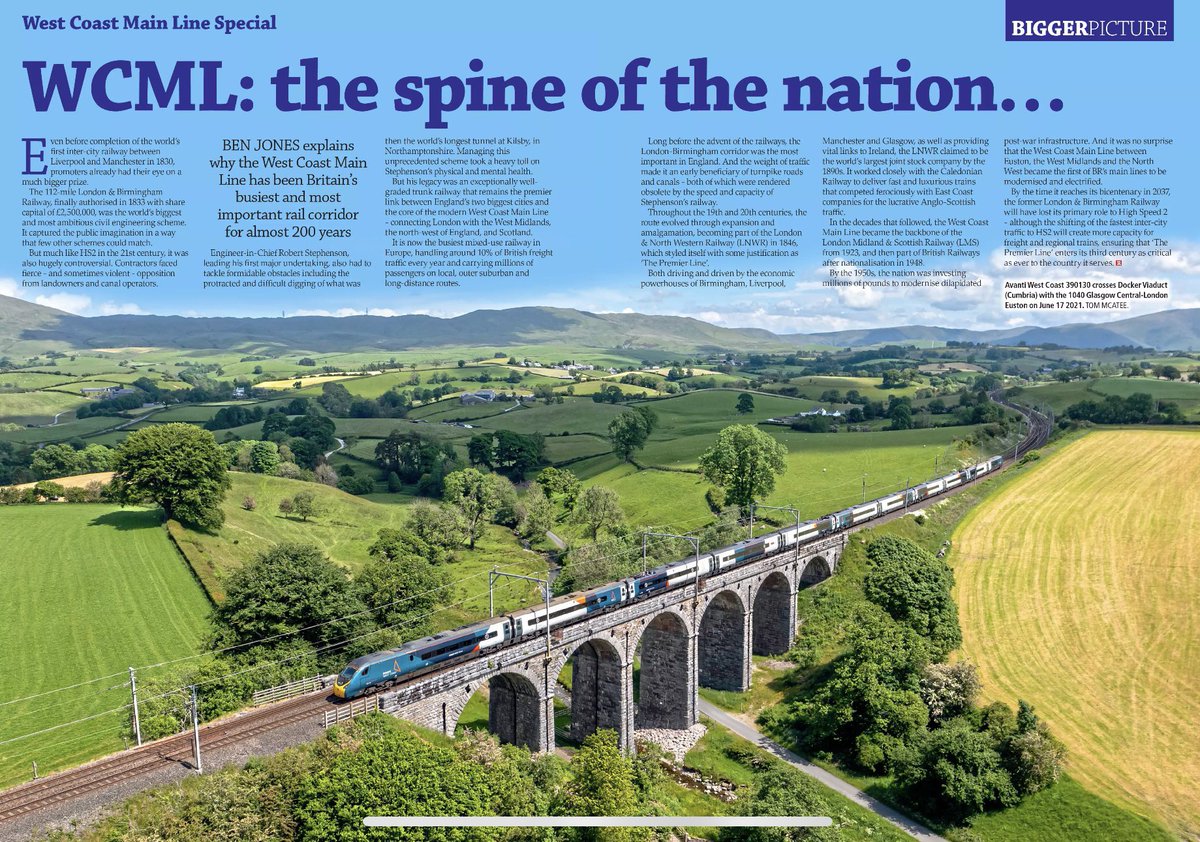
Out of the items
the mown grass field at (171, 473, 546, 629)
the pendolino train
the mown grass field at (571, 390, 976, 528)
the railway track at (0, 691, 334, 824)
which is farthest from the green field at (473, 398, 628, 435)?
the railway track at (0, 691, 334, 824)

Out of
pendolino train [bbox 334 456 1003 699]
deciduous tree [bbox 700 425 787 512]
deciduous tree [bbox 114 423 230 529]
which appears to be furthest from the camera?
deciduous tree [bbox 700 425 787 512]

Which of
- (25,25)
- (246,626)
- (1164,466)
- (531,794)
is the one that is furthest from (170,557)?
(1164,466)

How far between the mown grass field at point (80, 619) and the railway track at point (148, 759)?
10.2 meters

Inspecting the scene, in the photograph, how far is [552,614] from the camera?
50281 mm

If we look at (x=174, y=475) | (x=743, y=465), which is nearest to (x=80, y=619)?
(x=174, y=475)

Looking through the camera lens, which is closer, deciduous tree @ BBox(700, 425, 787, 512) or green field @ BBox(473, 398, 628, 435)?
deciduous tree @ BBox(700, 425, 787, 512)

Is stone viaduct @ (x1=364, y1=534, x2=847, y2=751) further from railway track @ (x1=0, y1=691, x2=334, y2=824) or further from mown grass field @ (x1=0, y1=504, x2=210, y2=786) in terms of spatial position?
mown grass field @ (x1=0, y1=504, x2=210, y2=786)

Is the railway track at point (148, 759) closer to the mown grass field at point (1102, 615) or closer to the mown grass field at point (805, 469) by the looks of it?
the mown grass field at point (1102, 615)

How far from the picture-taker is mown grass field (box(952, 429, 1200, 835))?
158ft

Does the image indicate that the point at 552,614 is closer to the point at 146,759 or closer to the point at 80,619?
the point at 146,759

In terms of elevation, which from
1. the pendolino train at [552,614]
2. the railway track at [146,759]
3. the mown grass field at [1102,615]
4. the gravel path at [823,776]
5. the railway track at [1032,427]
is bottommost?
the gravel path at [823,776]

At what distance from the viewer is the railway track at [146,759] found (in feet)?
103

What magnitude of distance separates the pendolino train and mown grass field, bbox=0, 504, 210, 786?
1597 cm


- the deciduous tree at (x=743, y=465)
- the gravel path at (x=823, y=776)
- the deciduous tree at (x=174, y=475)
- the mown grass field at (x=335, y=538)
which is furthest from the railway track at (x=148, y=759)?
the deciduous tree at (x=743, y=465)
